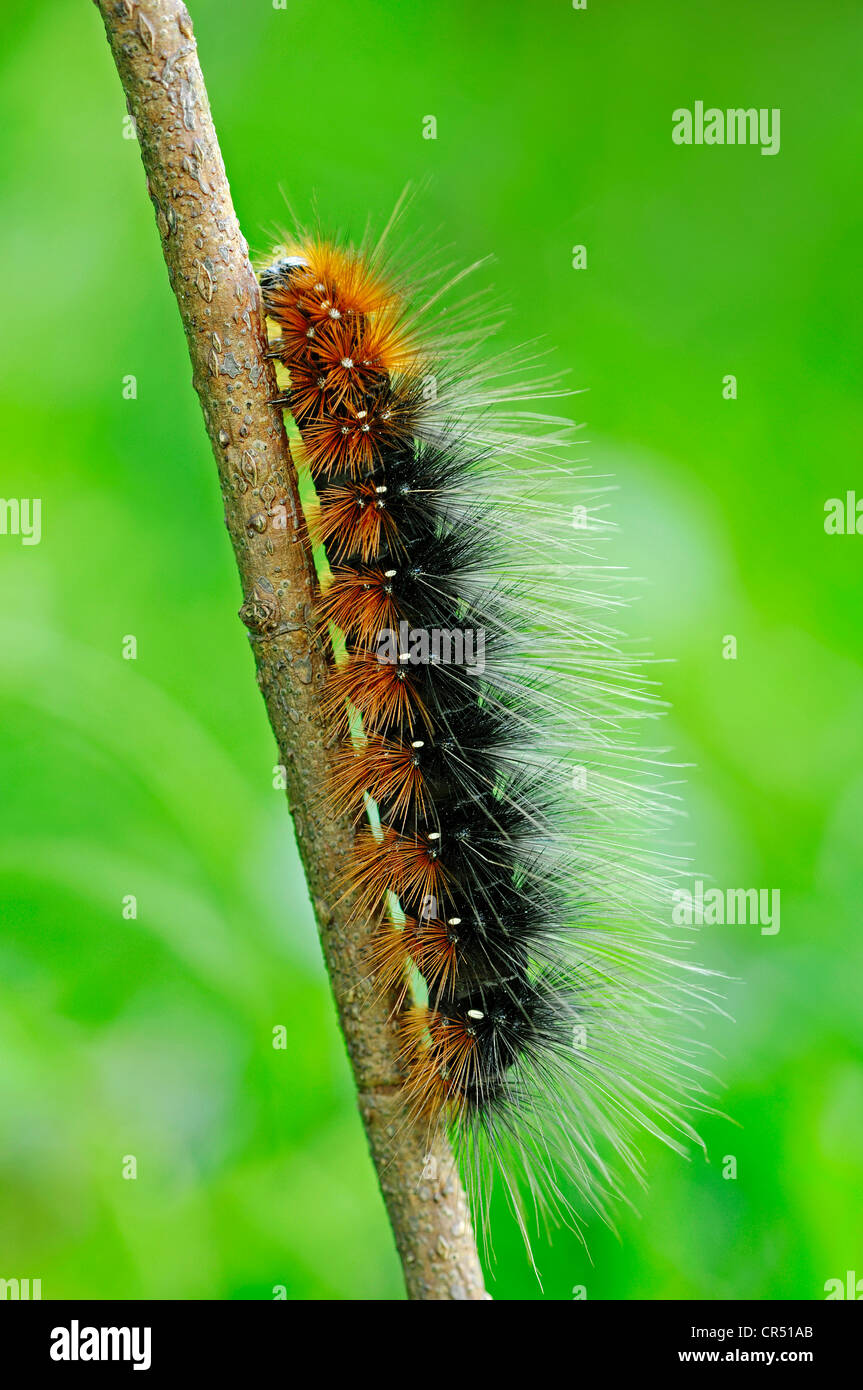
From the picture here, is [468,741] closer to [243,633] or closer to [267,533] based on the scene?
[267,533]

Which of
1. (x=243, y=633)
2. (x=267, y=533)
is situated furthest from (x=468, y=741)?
(x=243, y=633)

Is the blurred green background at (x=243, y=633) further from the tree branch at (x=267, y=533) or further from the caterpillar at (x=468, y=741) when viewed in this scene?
the tree branch at (x=267, y=533)

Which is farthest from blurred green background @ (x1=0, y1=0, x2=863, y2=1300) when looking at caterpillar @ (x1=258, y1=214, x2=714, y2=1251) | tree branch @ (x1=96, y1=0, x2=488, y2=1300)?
tree branch @ (x1=96, y1=0, x2=488, y2=1300)

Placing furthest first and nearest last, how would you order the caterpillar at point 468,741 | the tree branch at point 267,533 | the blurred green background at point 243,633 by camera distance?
the blurred green background at point 243,633, the caterpillar at point 468,741, the tree branch at point 267,533

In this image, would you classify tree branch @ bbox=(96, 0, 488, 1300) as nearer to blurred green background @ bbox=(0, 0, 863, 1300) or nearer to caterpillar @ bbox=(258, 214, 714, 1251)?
caterpillar @ bbox=(258, 214, 714, 1251)

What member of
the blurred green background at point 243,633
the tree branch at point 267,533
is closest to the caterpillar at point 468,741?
the tree branch at point 267,533

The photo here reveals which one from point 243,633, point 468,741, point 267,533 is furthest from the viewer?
point 243,633
